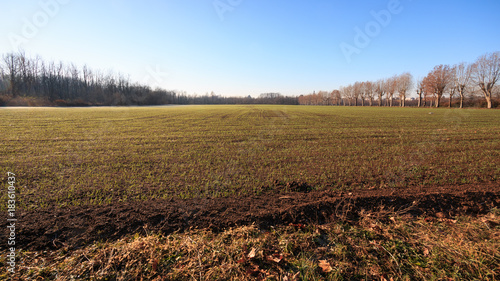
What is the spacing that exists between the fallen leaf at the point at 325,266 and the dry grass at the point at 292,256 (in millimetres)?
12

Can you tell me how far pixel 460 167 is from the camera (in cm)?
715

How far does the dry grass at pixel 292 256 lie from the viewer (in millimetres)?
2611

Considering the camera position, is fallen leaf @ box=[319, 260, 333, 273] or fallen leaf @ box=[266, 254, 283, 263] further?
fallen leaf @ box=[266, 254, 283, 263]

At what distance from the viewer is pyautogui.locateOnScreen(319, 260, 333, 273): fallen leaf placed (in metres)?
2.67

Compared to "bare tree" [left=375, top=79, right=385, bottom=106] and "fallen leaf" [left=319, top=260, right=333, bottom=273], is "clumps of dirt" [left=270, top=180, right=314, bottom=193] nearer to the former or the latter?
"fallen leaf" [left=319, top=260, right=333, bottom=273]

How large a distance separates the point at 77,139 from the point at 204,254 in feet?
39.8

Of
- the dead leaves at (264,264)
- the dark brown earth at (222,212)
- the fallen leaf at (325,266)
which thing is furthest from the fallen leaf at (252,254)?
the fallen leaf at (325,266)

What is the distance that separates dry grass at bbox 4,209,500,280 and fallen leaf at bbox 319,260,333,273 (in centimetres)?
1

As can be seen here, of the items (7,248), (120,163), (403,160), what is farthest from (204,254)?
(403,160)

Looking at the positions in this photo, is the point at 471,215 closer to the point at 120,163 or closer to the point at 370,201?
the point at 370,201

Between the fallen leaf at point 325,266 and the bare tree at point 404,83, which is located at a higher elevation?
the bare tree at point 404,83

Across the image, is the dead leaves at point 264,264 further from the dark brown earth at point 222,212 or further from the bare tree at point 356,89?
the bare tree at point 356,89

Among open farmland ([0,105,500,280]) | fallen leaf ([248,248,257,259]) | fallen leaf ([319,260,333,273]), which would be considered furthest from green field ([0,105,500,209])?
fallen leaf ([319,260,333,273])

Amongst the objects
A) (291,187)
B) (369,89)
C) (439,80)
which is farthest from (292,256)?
(369,89)
